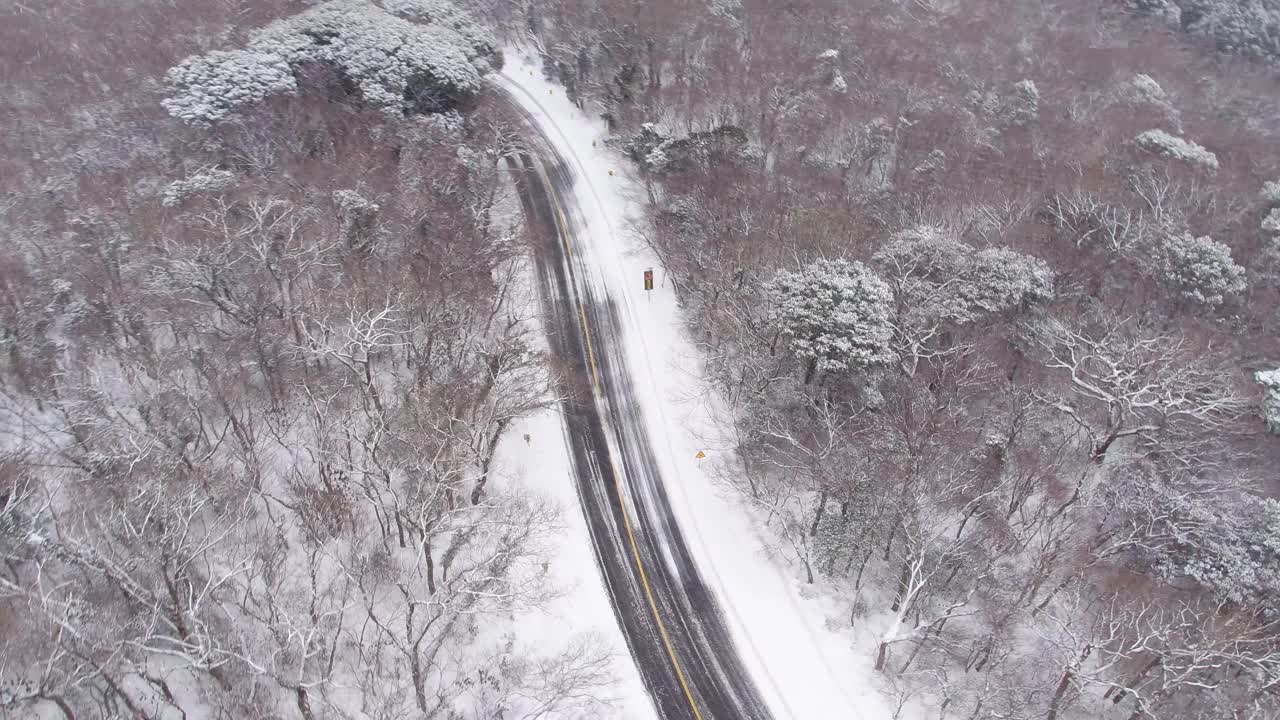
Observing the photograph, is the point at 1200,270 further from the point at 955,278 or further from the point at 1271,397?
the point at 955,278

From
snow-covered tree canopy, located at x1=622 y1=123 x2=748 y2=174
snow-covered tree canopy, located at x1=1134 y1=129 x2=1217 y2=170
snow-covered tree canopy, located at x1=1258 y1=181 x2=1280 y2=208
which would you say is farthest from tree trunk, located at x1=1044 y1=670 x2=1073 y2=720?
snow-covered tree canopy, located at x1=1134 y1=129 x2=1217 y2=170

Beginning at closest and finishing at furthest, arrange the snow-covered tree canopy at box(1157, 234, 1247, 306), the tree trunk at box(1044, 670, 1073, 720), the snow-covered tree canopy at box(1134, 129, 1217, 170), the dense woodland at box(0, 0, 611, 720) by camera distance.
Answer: the dense woodland at box(0, 0, 611, 720), the tree trunk at box(1044, 670, 1073, 720), the snow-covered tree canopy at box(1157, 234, 1247, 306), the snow-covered tree canopy at box(1134, 129, 1217, 170)

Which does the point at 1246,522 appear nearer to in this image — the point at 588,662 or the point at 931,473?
the point at 931,473

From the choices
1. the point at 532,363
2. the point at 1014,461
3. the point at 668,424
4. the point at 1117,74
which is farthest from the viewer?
the point at 1117,74

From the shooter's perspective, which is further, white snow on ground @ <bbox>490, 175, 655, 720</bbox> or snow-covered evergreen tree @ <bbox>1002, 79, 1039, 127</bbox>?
snow-covered evergreen tree @ <bbox>1002, 79, 1039, 127</bbox>

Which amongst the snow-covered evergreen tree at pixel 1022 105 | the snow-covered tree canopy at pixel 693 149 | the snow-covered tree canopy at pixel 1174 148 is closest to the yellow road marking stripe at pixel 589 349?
the snow-covered tree canopy at pixel 693 149

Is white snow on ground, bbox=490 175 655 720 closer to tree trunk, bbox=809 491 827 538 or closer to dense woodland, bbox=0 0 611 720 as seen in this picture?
dense woodland, bbox=0 0 611 720

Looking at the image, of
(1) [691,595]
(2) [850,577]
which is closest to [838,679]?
(2) [850,577]
